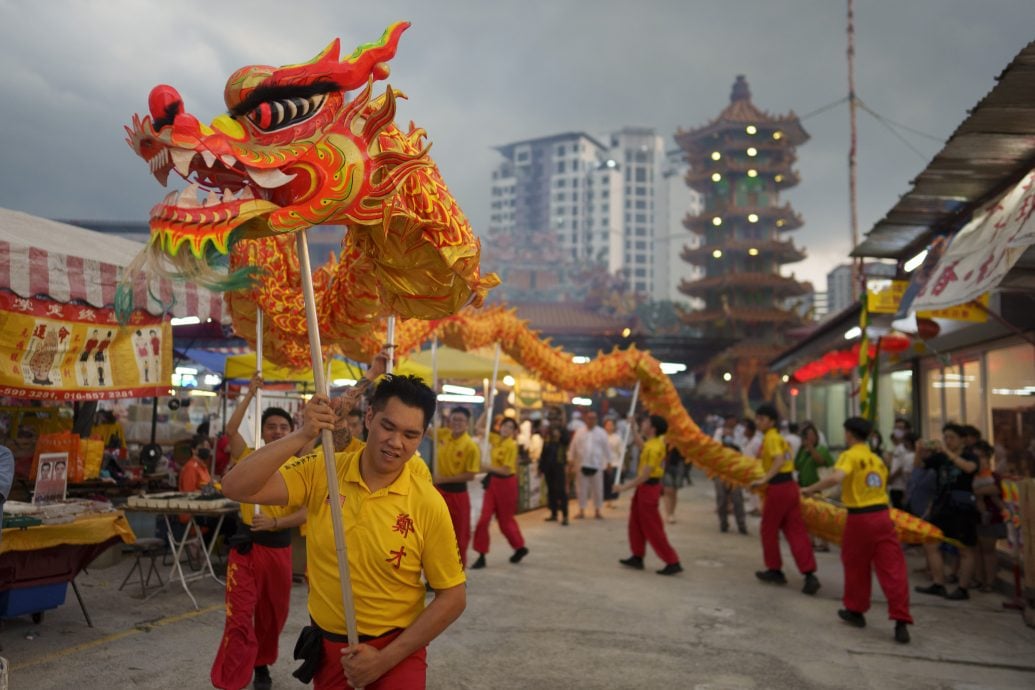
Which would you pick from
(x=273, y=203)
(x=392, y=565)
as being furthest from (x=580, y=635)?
(x=273, y=203)

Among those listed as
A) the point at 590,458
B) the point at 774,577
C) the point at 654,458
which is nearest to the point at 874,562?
the point at 774,577

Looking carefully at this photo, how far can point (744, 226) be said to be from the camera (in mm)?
38438

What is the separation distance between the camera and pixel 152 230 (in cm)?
237

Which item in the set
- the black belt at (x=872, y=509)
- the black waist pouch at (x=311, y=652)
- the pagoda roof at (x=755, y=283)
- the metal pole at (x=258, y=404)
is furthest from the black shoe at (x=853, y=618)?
the pagoda roof at (x=755, y=283)

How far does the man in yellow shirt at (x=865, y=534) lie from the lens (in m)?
6.01

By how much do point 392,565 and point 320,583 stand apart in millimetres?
260

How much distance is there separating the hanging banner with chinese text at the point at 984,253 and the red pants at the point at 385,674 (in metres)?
4.55

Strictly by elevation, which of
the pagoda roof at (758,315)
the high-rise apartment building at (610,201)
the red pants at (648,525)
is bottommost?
the red pants at (648,525)

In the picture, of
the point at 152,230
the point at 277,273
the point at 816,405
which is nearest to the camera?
the point at 152,230

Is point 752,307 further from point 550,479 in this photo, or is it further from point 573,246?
point 573,246

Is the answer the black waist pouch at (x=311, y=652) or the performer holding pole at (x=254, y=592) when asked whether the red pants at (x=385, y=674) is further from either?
the performer holding pole at (x=254, y=592)

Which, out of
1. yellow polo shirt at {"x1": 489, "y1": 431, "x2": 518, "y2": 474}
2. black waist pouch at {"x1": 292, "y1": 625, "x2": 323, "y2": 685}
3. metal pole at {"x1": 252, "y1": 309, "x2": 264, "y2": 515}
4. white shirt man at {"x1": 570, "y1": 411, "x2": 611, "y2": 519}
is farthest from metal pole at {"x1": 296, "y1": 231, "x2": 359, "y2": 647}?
white shirt man at {"x1": 570, "y1": 411, "x2": 611, "y2": 519}

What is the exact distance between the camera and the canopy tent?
38.7ft

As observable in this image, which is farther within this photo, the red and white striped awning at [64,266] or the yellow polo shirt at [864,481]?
the yellow polo shirt at [864,481]
